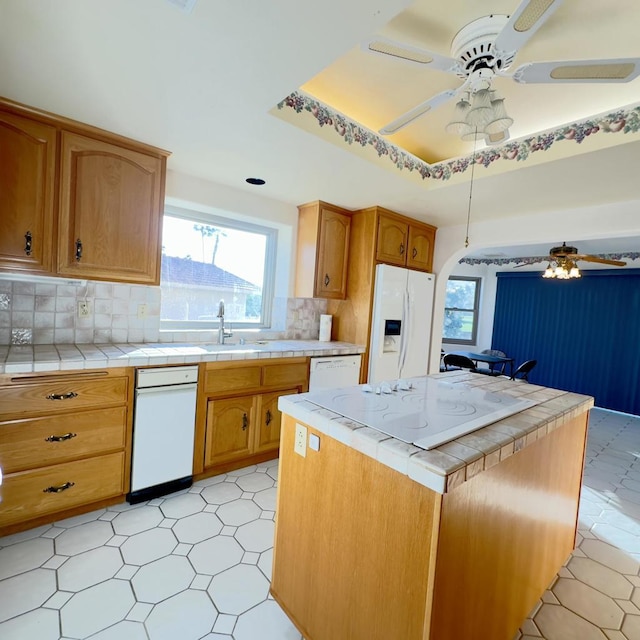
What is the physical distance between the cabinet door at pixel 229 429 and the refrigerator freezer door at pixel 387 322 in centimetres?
127

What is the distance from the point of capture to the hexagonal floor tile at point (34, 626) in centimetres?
124

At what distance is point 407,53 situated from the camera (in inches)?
47.8

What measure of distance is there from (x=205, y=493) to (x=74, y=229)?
1.81 metres

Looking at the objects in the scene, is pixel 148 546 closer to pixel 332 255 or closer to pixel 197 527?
pixel 197 527

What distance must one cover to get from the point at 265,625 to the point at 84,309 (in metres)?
2.10

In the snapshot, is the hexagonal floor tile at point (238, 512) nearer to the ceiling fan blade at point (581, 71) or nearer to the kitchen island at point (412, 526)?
the kitchen island at point (412, 526)

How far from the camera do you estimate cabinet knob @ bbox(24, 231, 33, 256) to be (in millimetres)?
1851

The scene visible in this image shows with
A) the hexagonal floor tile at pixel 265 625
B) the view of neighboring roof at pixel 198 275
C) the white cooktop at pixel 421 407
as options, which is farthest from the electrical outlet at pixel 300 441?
the view of neighboring roof at pixel 198 275

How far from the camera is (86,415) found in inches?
73.2

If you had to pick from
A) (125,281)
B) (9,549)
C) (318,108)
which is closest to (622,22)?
(318,108)

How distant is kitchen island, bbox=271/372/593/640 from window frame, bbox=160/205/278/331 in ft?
5.93

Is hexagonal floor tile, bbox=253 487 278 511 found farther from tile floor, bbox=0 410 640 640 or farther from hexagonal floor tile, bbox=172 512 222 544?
hexagonal floor tile, bbox=172 512 222 544

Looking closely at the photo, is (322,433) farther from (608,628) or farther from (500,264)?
(500,264)

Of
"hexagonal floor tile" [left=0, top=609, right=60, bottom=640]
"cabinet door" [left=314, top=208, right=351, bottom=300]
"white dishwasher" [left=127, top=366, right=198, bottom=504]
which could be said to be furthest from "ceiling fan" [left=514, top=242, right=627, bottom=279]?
"hexagonal floor tile" [left=0, top=609, right=60, bottom=640]
